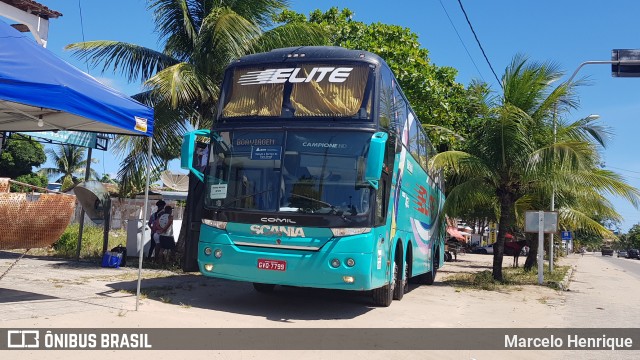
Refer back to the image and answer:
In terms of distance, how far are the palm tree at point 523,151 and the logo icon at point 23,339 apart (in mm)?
10842

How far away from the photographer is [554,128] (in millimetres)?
14523

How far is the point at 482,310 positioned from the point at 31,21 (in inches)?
676

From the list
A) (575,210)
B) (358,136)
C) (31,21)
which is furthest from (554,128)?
(31,21)

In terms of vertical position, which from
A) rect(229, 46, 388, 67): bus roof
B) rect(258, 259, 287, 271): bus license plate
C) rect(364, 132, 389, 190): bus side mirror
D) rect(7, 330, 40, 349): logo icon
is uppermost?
rect(229, 46, 388, 67): bus roof

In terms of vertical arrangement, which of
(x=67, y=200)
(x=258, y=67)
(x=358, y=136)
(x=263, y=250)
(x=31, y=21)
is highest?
(x=31, y=21)

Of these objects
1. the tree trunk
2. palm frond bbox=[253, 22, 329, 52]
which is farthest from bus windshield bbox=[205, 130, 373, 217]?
the tree trunk

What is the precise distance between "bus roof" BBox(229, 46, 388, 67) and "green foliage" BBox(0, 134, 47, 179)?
110 feet

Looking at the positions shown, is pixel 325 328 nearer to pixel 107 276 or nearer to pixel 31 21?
pixel 107 276

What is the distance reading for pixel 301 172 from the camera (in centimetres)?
812

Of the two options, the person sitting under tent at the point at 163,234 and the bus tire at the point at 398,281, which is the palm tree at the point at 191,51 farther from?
the bus tire at the point at 398,281

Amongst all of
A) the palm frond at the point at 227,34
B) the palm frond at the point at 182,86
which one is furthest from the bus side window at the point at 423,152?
the palm frond at the point at 182,86

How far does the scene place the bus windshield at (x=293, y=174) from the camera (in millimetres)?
7984

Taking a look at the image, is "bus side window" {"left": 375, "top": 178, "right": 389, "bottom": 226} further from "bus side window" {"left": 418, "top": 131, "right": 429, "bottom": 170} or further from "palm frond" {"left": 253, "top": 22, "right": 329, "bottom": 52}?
"palm frond" {"left": 253, "top": 22, "right": 329, "bottom": 52}

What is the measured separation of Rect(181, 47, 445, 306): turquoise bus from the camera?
791cm
